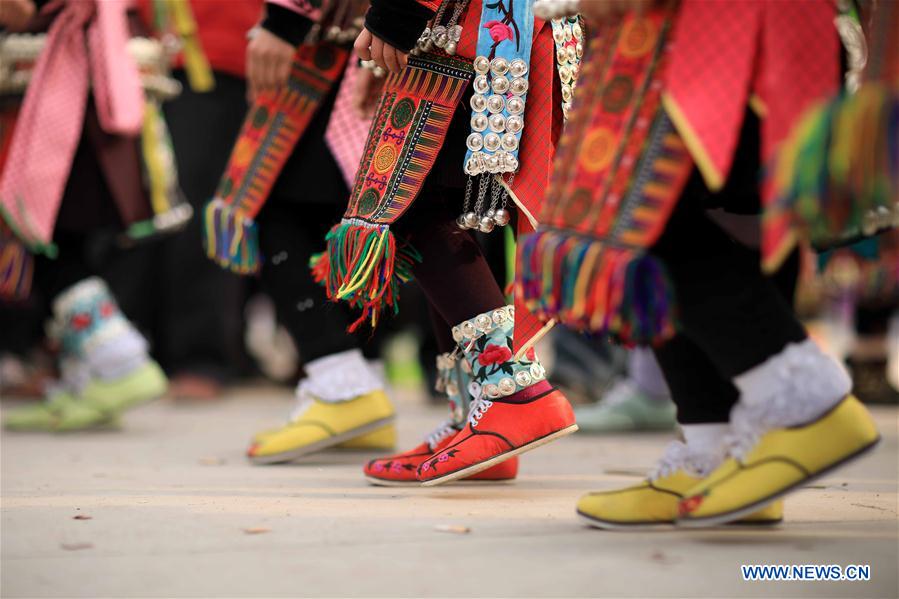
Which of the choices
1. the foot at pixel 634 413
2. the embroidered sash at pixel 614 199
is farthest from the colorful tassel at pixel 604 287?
the foot at pixel 634 413

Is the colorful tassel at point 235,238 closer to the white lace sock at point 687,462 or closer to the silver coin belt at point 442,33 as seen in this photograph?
the silver coin belt at point 442,33

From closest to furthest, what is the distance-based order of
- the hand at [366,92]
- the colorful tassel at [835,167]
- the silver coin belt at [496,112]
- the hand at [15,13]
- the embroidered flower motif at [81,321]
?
the colorful tassel at [835,167] → the silver coin belt at [496,112] → the hand at [366,92] → the hand at [15,13] → the embroidered flower motif at [81,321]

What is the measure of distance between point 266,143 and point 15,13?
3.14ft

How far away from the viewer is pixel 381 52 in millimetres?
1923

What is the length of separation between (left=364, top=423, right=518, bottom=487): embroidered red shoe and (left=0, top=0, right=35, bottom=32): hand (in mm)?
1661

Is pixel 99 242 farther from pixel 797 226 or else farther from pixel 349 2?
pixel 797 226

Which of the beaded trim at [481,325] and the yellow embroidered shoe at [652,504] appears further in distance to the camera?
the beaded trim at [481,325]

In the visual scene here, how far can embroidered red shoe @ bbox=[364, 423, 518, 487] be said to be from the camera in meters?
2.07

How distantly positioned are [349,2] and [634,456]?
1262 mm

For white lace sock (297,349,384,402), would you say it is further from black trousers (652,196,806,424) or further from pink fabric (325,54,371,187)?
black trousers (652,196,806,424)

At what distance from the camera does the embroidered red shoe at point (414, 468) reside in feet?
6.81

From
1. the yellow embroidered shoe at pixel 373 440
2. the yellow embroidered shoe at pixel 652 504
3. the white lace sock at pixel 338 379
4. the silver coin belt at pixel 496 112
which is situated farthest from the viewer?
the yellow embroidered shoe at pixel 373 440

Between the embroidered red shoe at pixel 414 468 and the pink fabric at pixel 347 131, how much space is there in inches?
23.9

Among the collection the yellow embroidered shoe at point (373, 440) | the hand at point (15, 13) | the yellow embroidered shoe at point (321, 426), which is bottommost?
the yellow embroidered shoe at point (373, 440)
